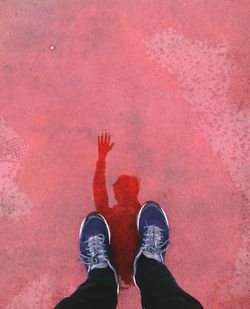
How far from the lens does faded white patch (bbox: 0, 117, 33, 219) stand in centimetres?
149

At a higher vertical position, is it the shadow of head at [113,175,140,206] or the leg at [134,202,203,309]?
the shadow of head at [113,175,140,206]

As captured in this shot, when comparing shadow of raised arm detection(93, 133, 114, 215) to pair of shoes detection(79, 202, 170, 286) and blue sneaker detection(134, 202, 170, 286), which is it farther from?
blue sneaker detection(134, 202, 170, 286)

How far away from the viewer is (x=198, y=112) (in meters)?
1.49

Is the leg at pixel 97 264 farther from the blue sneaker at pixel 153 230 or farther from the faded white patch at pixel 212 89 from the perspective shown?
the faded white patch at pixel 212 89

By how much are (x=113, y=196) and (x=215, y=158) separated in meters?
0.66

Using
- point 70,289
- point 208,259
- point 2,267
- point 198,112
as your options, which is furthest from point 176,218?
point 2,267

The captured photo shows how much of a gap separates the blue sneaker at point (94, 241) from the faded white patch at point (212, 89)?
32.5 inches

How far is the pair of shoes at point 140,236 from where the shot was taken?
142cm

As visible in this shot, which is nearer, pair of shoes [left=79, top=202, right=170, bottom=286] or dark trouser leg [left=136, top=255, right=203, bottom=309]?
dark trouser leg [left=136, top=255, right=203, bottom=309]

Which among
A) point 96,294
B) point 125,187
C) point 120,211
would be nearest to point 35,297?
point 96,294

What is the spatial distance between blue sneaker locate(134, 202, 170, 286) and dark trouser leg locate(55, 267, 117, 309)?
233mm

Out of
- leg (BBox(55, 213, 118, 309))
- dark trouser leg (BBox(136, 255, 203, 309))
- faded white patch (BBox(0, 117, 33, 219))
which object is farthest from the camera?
faded white patch (BBox(0, 117, 33, 219))

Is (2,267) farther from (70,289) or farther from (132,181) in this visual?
(132,181)

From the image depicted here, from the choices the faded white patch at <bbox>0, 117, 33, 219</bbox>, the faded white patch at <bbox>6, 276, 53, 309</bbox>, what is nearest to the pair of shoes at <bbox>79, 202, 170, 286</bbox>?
the faded white patch at <bbox>6, 276, 53, 309</bbox>
